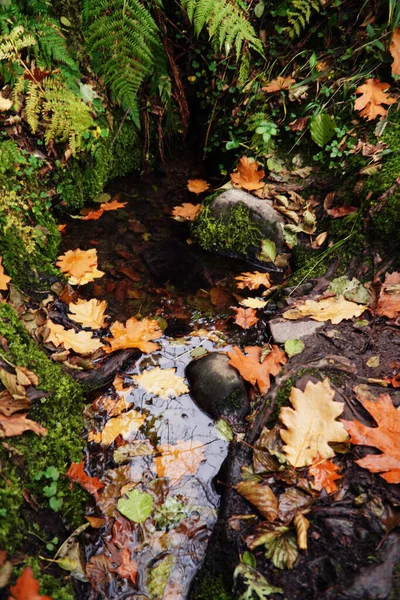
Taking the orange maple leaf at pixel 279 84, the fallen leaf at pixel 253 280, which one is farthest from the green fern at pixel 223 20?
the fallen leaf at pixel 253 280

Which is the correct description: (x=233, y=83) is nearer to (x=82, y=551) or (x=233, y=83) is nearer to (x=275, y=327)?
(x=275, y=327)

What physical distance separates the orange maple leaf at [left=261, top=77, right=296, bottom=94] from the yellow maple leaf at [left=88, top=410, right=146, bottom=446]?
9.36ft

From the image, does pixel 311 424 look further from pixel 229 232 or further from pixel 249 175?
Answer: pixel 249 175

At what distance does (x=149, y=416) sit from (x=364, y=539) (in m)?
1.22

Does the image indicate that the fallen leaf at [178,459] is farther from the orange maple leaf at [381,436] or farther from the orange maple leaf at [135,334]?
the orange maple leaf at [381,436]

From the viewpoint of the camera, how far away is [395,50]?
9.87 ft

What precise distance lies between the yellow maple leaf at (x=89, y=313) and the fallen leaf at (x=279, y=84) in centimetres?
230

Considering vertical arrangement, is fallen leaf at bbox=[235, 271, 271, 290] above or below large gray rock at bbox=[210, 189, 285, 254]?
below

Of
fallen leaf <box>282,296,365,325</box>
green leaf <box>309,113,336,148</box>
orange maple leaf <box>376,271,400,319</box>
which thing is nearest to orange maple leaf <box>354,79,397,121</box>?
green leaf <box>309,113,336,148</box>

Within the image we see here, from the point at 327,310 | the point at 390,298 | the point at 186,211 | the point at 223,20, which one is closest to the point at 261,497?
the point at 327,310

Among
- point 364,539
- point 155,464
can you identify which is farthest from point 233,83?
point 364,539

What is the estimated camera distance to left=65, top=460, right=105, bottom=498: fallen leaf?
6.36ft

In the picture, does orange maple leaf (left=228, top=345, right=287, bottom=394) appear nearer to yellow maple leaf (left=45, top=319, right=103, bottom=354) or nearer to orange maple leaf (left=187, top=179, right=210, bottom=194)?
yellow maple leaf (left=45, top=319, right=103, bottom=354)

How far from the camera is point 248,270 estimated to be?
10.7 ft
